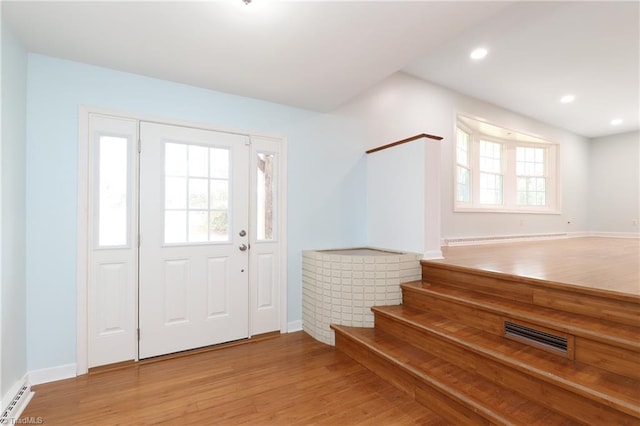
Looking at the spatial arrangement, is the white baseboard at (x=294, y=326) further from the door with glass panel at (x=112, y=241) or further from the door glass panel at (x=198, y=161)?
the door glass panel at (x=198, y=161)

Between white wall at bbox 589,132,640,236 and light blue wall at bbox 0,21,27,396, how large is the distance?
1019 centimetres

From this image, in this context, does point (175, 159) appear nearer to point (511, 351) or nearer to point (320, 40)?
point (320, 40)

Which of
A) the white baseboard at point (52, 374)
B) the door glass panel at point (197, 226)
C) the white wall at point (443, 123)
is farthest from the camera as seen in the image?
the white wall at point (443, 123)

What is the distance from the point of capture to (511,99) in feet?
16.5

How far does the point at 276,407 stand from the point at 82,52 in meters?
2.99

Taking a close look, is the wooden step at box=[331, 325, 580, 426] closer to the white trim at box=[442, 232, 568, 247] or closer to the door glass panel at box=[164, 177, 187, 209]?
the door glass panel at box=[164, 177, 187, 209]

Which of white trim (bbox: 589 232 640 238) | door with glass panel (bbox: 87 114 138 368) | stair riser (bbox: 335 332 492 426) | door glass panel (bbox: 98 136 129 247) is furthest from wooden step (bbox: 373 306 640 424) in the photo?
white trim (bbox: 589 232 640 238)

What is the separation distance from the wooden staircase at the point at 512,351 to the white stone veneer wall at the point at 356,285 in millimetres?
180

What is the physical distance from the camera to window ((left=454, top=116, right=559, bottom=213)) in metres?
5.16

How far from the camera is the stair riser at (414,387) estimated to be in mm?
1702

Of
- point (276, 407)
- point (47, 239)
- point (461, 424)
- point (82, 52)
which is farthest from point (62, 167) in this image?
point (461, 424)

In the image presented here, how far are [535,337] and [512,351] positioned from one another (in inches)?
8.1

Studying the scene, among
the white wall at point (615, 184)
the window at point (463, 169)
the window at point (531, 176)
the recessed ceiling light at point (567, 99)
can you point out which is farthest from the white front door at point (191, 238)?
the white wall at point (615, 184)

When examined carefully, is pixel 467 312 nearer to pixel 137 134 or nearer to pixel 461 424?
pixel 461 424
